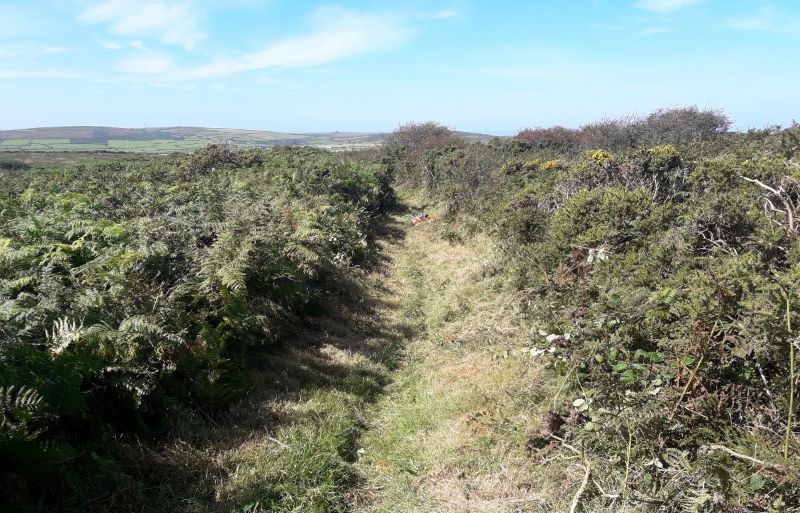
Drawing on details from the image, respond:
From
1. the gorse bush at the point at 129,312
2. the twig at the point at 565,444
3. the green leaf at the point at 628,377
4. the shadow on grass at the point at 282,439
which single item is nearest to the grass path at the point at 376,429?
the shadow on grass at the point at 282,439

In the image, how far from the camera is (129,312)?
452 centimetres

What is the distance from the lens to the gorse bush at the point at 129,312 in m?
3.21

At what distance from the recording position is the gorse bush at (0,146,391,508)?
3207 millimetres

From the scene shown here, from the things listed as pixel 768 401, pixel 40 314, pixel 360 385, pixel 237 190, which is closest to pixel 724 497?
pixel 768 401

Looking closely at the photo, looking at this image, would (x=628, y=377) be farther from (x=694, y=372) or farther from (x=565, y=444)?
(x=565, y=444)

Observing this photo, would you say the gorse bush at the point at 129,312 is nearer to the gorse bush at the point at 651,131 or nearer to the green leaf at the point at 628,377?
the green leaf at the point at 628,377

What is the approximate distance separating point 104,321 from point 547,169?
527 inches

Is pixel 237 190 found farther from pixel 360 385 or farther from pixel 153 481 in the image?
pixel 153 481

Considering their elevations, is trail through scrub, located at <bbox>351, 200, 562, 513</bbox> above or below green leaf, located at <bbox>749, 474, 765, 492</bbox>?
below

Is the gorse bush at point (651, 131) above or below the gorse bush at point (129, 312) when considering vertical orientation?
above

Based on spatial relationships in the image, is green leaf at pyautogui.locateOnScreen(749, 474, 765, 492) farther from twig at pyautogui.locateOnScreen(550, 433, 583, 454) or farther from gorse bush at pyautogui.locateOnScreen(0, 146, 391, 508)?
gorse bush at pyautogui.locateOnScreen(0, 146, 391, 508)

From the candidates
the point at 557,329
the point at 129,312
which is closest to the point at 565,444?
the point at 557,329

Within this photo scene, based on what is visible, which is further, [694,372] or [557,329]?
[557,329]

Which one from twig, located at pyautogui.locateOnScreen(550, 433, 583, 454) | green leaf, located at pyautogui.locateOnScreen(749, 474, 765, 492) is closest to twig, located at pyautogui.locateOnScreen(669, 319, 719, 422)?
green leaf, located at pyautogui.locateOnScreen(749, 474, 765, 492)
